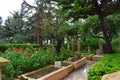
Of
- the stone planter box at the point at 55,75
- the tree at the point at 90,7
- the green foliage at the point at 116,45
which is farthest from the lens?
the green foliage at the point at 116,45

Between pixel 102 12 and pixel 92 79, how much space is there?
19.5 feet

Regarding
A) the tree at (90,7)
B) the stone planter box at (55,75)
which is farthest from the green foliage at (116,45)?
the stone planter box at (55,75)

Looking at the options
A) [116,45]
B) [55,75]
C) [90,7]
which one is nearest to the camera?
[55,75]

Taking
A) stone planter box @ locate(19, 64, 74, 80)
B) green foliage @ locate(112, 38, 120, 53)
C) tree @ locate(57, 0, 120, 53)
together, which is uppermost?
tree @ locate(57, 0, 120, 53)

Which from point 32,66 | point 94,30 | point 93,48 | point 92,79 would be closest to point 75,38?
point 93,48

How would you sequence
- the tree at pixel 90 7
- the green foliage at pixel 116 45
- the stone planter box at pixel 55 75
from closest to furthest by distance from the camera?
the stone planter box at pixel 55 75
the tree at pixel 90 7
the green foliage at pixel 116 45

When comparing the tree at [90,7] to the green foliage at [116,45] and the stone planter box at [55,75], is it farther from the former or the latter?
the green foliage at [116,45]

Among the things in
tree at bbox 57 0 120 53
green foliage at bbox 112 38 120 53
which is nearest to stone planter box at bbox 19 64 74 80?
tree at bbox 57 0 120 53

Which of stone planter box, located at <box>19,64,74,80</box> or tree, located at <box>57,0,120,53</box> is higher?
tree, located at <box>57,0,120,53</box>

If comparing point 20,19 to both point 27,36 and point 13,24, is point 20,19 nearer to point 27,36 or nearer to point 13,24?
point 13,24

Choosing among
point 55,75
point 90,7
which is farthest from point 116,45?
point 55,75

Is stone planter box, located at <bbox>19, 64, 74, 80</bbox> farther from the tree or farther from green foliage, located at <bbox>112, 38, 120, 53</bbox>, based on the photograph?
green foliage, located at <bbox>112, 38, 120, 53</bbox>

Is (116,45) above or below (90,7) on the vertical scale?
below

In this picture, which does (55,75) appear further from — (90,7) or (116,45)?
(116,45)
